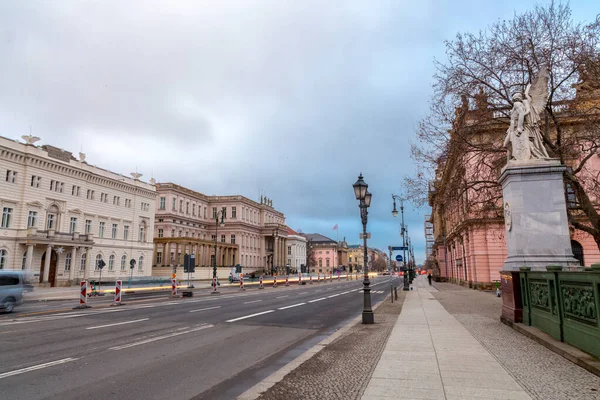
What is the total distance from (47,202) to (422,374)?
50238 millimetres

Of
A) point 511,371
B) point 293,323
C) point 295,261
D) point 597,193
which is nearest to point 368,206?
point 293,323

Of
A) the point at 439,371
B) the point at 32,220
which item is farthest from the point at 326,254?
the point at 439,371

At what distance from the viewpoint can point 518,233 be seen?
33.4 ft

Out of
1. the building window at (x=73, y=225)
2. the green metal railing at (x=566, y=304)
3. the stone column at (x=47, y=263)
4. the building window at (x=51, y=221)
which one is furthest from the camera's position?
the building window at (x=73, y=225)

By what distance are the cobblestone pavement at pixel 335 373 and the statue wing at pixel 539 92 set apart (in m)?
8.11

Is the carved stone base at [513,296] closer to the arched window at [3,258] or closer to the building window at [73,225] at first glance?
the arched window at [3,258]

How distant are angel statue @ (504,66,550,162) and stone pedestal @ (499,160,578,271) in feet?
1.31

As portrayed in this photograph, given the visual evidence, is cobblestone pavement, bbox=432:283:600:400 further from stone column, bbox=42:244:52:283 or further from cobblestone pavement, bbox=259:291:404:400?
stone column, bbox=42:244:52:283

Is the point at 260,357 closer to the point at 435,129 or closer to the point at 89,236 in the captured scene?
the point at 435,129

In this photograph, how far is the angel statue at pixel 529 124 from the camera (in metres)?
10.7

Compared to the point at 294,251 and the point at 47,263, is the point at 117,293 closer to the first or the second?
the point at 47,263

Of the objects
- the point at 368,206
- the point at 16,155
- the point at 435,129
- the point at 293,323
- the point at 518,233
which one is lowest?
the point at 293,323

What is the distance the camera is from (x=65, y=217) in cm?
4672

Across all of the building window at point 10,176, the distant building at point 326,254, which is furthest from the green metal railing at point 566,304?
the distant building at point 326,254
